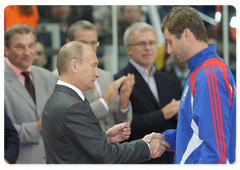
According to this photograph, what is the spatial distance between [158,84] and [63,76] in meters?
0.96

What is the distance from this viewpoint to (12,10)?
7.81 feet

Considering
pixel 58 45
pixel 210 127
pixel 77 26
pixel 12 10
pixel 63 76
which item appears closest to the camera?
pixel 210 127

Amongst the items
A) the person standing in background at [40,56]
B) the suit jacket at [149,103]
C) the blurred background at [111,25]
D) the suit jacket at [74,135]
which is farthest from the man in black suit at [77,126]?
the person standing in background at [40,56]

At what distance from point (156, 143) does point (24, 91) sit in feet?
3.05

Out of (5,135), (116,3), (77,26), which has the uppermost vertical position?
(116,3)

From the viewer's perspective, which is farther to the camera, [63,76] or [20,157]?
[20,157]

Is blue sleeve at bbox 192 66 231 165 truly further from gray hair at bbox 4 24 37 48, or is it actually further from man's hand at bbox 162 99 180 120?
gray hair at bbox 4 24 37 48

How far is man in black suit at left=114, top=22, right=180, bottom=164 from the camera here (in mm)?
2254

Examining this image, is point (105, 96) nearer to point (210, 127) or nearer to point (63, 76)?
point (63, 76)

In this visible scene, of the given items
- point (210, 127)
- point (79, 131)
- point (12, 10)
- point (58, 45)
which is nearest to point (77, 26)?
point (12, 10)

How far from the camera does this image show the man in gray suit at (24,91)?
218 centimetres

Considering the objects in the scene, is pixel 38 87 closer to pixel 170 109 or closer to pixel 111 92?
pixel 111 92

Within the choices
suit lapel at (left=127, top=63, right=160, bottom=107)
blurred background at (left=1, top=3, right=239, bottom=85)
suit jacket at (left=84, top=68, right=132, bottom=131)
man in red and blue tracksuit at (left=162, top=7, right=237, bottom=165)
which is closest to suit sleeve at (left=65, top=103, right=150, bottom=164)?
man in red and blue tracksuit at (left=162, top=7, right=237, bottom=165)

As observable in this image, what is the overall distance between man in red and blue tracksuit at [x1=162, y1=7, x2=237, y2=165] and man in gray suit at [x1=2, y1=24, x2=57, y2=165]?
93cm
